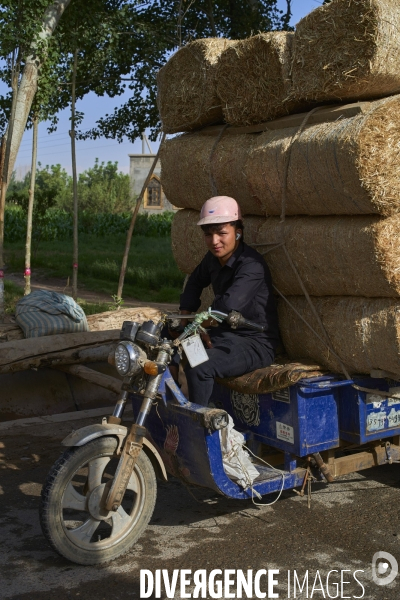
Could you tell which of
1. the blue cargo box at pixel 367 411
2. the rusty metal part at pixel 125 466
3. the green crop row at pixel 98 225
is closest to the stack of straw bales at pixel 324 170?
the blue cargo box at pixel 367 411

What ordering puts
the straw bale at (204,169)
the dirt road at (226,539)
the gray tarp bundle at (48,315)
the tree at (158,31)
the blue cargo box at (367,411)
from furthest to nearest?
the tree at (158,31)
the gray tarp bundle at (48,315)
the straw bale at (204,169)
the blue cargo box at (367,411)
the dirt road at (226,539)

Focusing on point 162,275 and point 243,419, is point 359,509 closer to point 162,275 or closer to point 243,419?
point 243,419

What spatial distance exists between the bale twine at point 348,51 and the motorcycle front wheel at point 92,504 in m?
2.47

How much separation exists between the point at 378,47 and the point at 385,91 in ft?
1.01

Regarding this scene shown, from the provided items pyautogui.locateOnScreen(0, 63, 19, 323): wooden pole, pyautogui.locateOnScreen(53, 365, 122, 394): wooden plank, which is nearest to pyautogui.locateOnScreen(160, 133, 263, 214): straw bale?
pyautogui.locateOnScreen(53, 365, 122, 394): wooden plank

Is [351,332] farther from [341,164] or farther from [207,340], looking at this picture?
[341,164]

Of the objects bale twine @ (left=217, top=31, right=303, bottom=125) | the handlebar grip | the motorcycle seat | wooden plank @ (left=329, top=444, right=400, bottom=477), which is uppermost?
bale twine @ (left=217, top=31, right=303, bottom=125)

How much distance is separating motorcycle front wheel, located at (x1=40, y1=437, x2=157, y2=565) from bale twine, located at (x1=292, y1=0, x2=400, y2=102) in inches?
97.3

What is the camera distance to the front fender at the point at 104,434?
3768 millimetres

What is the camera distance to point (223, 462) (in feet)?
13.6

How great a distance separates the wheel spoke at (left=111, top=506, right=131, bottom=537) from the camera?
3.95 metres

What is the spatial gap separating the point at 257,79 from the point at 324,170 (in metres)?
1.11

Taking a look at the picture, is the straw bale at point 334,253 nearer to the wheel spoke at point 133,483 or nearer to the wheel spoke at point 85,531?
the wheel spoke at point 133,483

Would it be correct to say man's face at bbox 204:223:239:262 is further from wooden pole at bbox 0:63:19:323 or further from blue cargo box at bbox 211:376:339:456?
wooden pole at bbox 0:63:19:323
